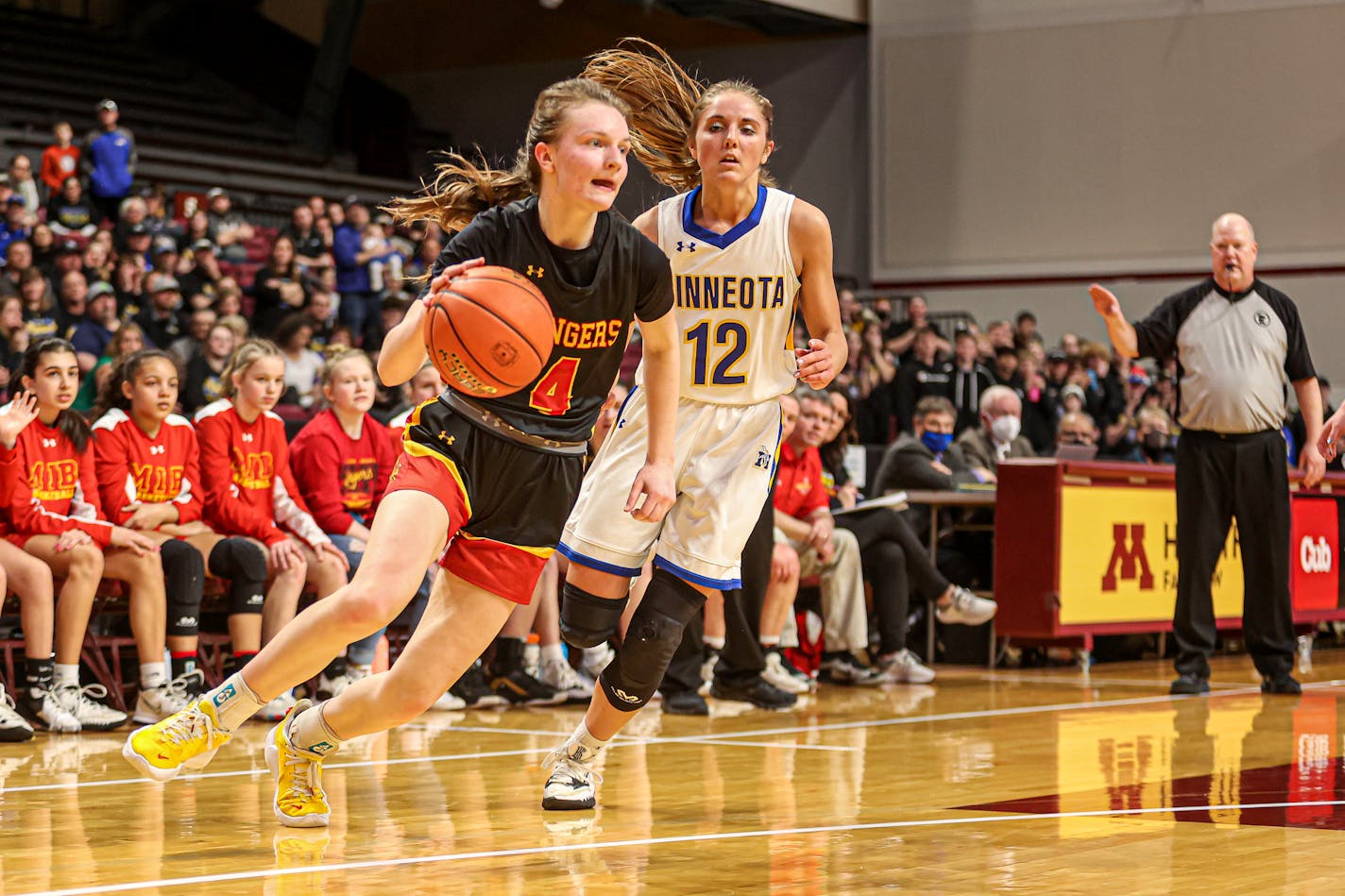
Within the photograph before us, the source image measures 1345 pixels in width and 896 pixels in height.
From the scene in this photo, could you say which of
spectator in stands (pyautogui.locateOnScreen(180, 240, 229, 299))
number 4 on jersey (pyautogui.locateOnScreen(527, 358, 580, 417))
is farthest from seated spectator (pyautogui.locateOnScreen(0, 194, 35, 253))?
number 4 on jersey (pyautogui.locateOnScreen(527, 358, 580, 417))

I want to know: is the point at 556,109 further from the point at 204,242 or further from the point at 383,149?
the point at 383,149

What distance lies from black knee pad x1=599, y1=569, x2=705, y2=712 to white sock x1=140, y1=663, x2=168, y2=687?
291 cm

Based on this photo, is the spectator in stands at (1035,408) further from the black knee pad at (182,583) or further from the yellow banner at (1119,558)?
the black knee pad at (182,583)

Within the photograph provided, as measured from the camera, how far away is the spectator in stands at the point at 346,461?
7.52m

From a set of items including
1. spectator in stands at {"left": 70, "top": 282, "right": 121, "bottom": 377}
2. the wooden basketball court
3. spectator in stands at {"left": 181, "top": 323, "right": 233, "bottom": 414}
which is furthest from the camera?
spectator in stands at {"left": 70, "top": 282, "right": 121, "bottom": 377}

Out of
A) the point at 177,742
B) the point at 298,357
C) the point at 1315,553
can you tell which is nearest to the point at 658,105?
the point at 177,742

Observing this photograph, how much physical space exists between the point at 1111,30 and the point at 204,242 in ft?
38.1

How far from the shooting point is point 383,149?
22891mm

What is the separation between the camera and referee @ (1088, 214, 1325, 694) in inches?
322

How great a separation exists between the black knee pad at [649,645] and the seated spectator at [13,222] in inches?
358

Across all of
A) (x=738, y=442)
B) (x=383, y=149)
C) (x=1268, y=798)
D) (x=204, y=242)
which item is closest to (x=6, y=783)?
(x=738, y=442)

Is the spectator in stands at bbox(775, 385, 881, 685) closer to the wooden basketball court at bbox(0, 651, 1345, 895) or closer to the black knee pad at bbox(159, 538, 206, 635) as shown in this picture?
the wooden basketball court at bbox(0, 651, 1345, 895)

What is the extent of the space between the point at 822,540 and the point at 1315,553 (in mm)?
→ 4532

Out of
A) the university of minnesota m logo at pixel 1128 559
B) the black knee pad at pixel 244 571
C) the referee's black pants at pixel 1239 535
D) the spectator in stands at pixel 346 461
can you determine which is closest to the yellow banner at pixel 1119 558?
the university of minnesota m logo at pixel 1128 559
